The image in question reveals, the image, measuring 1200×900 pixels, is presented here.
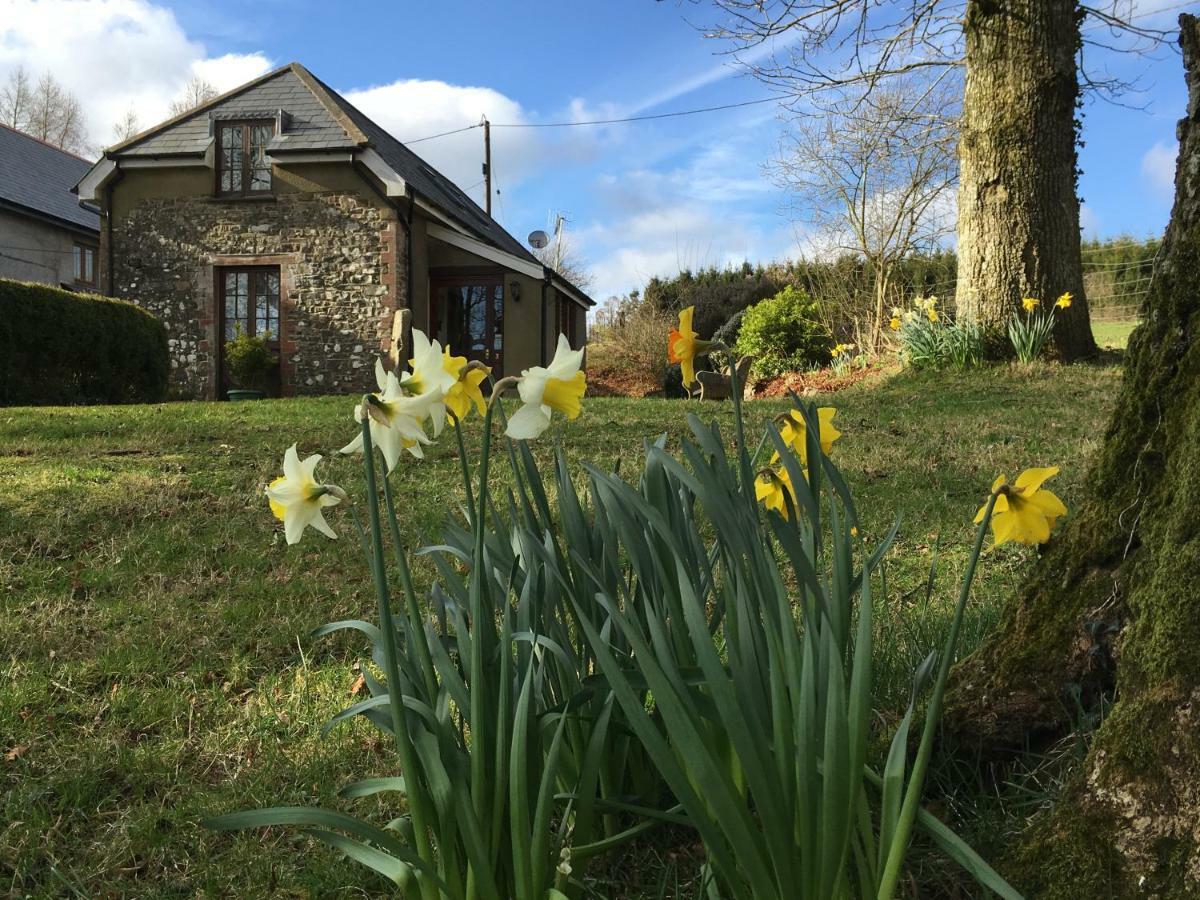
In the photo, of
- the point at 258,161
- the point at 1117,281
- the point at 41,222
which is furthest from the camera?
the point at 1117,281

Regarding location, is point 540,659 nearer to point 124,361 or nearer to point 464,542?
point 464,542

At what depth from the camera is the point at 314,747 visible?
2129 mm

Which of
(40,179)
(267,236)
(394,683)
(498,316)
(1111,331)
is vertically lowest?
(394,683)

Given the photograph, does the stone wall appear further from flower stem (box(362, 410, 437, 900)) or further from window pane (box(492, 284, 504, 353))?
flower stem (box(362, 410, 437, 900))

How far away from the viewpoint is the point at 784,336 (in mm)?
15273

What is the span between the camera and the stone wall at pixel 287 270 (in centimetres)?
1531

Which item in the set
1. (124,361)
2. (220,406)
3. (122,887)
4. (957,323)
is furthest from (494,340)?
(122,887)

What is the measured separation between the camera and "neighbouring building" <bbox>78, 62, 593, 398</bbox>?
15.3 m

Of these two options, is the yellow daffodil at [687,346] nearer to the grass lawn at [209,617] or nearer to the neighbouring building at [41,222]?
the grass lawn at [209,617]

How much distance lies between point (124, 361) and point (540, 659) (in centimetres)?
1283

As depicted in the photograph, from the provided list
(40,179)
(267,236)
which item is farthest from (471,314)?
(40,179)

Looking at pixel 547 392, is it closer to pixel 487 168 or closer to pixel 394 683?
pixel 394 683

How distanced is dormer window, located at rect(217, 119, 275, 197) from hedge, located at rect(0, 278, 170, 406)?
3722mm

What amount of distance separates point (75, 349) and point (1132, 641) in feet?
41.4
